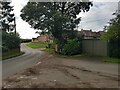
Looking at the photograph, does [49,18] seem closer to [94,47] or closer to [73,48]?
[73,48]

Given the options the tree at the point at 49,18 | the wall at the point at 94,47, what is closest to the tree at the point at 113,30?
the wall at the point at 94,47

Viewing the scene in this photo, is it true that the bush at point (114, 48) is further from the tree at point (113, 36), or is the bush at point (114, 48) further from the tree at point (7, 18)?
the tree at point (7, 18)

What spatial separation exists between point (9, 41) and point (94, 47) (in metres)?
18.8

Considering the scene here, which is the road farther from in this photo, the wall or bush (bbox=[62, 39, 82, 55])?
the wall

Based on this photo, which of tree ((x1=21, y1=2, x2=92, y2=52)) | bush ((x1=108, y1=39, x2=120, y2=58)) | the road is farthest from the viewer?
tree ((x1=21, y1=2, x2=92, y2=52))

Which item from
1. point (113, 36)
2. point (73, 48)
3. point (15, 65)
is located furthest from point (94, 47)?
point (15, 65)

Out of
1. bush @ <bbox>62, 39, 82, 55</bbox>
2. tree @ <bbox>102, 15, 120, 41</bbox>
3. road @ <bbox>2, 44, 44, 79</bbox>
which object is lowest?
road @ <bbox>2, 44, 44, 79</bbox>

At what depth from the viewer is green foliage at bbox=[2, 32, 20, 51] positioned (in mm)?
43625

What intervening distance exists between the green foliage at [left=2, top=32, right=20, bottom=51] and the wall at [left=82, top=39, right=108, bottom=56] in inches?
528

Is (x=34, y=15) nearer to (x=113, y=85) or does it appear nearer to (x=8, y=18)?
(x=8, y=18)

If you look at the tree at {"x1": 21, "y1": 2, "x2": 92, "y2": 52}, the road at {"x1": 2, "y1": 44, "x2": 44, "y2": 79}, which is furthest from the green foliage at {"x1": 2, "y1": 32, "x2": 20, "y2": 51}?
the road at {"x1": 2, "y1": 44, "x2": 44, "y2": 79}

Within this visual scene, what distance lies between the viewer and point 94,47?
33594mm

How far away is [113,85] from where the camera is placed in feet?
39.1

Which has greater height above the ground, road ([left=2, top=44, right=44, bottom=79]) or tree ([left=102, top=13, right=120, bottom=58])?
tree ([left=102, top=13, right=120, bottom=58])
